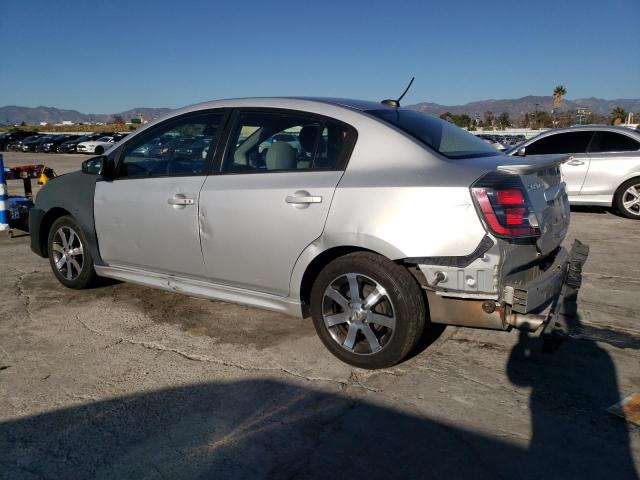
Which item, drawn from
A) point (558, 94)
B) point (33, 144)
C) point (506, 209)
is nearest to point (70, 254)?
point (506, 209)

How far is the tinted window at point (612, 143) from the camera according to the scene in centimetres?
891

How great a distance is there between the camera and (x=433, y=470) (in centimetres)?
241

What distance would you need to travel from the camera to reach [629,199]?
9.00m

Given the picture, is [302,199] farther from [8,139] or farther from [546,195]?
[8,139]

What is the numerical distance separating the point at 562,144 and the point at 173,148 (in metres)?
7.53

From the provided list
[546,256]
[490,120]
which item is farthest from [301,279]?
[490,120]

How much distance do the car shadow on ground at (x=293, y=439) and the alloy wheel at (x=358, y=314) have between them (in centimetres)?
41

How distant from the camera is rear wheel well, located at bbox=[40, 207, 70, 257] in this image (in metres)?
5.01

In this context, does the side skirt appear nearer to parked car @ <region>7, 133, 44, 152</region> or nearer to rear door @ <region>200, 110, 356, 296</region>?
rear door @ <region>200, 110, 356, 296</region>

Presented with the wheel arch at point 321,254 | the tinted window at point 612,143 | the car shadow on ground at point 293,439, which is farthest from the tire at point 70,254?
the tinted window at point 612,143

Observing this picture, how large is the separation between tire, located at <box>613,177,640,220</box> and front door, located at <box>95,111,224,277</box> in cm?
763

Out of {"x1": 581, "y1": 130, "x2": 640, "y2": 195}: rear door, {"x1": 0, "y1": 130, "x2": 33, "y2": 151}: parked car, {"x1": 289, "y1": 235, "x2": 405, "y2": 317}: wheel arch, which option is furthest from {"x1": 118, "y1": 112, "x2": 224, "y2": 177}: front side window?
{"x1": 0, "y1": 130, "x2": 33, "y2": 151}: parked car

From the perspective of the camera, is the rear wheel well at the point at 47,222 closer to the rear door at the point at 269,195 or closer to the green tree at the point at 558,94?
the rear door at the point at 269,195

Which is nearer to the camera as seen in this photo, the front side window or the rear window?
the rear window
